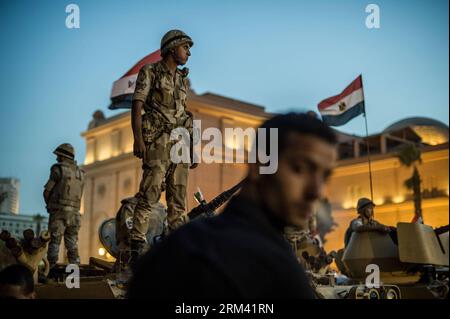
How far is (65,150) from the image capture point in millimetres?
11219

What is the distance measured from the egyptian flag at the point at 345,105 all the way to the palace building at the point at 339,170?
22690 mm

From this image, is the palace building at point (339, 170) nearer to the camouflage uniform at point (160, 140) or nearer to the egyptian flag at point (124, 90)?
the egyptian flag at point (124, 90)

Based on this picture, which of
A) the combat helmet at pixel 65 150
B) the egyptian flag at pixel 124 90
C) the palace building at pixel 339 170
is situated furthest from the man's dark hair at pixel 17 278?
the palace building at pixel 339 170

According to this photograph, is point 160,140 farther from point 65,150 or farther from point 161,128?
point 65,150

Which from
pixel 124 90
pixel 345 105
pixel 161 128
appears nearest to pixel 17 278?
pixel 161 128

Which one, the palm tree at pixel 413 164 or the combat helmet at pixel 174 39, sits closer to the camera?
the combat helmet at pixel 174 39

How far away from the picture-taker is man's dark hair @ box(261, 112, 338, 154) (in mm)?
2164

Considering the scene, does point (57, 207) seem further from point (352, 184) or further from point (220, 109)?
point (352, 184)

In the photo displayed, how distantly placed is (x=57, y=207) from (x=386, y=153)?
4804 centimetres

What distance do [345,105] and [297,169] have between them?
16232 millimetres

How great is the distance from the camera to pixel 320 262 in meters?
12.2

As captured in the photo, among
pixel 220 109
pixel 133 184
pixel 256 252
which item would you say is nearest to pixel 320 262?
pixel 256 252

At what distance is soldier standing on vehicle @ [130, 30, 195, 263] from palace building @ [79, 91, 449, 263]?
33.6m

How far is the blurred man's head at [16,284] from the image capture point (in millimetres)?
4285
